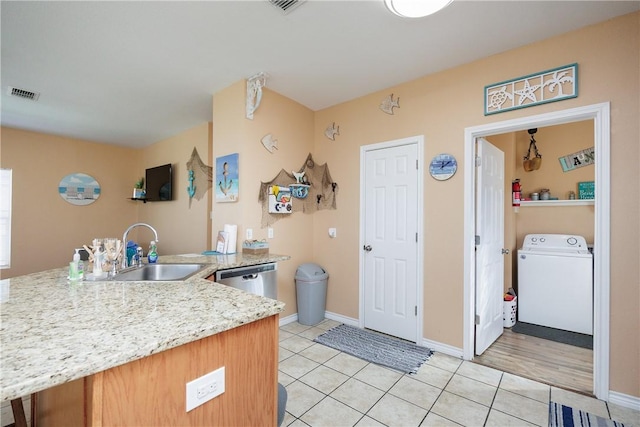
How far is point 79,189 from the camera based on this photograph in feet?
16.5

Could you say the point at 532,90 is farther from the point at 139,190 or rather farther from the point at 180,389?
the point at 139,190

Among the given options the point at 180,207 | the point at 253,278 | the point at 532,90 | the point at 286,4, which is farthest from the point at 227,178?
the point at 532,90

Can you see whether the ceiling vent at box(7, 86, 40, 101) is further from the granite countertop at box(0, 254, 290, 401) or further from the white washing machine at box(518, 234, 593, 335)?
the white washing machine at box(518, 234, 593, 335)

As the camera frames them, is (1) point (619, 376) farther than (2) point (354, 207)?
No

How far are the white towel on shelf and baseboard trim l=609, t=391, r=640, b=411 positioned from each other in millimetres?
3104

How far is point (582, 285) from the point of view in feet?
9.98

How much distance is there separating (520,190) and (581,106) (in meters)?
1.96

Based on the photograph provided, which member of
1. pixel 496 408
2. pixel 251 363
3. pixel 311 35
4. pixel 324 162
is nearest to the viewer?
pixel 251 363

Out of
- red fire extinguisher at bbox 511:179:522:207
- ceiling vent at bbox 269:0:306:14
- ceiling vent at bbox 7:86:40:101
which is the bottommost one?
red fire extinguisher at bbox 511:179:522:207

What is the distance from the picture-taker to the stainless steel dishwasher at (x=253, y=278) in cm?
218

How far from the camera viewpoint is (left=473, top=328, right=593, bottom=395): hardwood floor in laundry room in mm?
2191

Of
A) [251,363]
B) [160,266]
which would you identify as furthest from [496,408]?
[160,266]

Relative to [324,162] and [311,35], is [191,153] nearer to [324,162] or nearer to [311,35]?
[324,162]

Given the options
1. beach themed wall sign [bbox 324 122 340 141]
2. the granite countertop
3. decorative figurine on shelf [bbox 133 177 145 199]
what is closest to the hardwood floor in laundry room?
the granite countertop
